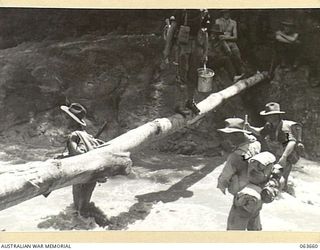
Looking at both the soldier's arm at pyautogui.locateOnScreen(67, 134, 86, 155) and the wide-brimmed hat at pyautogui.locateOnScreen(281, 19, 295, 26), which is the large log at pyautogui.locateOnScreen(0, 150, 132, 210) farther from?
the wide-brimmed hat at pyautogui.locateOnScreen(281, 19, 295, 26)

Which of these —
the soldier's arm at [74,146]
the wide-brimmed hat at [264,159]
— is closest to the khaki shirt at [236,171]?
the wide-brimmed hat at [264,159]

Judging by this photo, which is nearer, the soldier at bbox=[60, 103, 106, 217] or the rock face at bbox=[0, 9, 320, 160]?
the soldier at bbox=[60, 103, 106, 217]

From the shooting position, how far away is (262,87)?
181 inches

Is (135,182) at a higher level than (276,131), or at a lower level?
lower

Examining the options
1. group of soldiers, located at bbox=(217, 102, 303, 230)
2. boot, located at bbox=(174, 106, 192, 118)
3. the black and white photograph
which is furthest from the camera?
boot, located at bbox=(174, 106, 192, 118)

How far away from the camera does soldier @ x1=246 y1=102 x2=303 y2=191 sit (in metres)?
3.55

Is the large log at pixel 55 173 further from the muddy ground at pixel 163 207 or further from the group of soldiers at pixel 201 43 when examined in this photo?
the group of soldiers at pixel 201 43

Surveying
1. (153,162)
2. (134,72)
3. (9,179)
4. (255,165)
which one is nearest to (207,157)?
(153,162)

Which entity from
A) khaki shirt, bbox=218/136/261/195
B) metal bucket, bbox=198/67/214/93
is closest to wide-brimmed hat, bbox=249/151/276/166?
khaki shirt, bbox=218/136/261/195

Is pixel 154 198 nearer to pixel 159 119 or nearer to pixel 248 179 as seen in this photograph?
pixel 159 119

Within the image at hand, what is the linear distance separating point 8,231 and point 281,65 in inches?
104

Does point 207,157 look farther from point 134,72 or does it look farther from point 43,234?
point 43,234

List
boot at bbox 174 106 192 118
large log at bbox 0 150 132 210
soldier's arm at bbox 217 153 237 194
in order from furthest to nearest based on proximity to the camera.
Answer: boot at bbox 174 106 192 118, soldier's arm at bbox 217 153 237 194, large log at bbox 0 150 132 210

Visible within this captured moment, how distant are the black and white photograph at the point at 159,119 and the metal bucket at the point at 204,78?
0.01 metres
